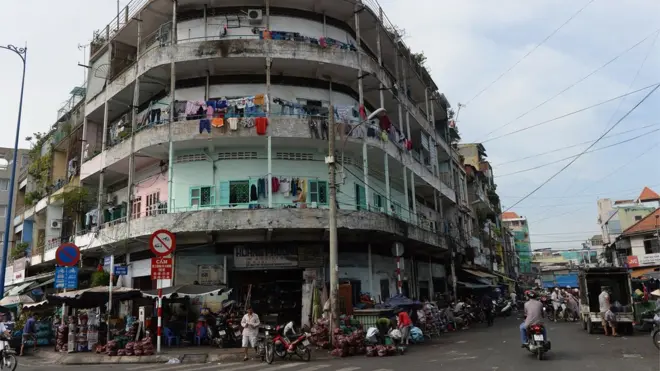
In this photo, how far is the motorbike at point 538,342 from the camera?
11367mm

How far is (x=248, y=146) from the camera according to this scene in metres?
20.6

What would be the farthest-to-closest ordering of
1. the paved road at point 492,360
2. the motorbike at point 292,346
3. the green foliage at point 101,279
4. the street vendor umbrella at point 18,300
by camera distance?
the street vendor umbrella at point 18,300, the green foliage at point 101,279, the motorbike at point 292,346, the paved road at point 492,360

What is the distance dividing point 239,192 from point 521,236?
9238 cm

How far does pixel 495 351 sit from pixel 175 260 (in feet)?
41.1

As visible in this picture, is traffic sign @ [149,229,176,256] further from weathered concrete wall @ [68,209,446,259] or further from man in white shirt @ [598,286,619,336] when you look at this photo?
man in white shirt @ [598,286,619,336]

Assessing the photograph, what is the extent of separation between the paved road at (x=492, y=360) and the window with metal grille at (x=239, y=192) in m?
7.93

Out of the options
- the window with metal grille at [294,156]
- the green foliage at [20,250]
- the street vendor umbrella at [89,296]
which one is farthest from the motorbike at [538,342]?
the green foliage at [20,250]

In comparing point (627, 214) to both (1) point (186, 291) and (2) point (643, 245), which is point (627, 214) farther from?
(1) point (186, 291)

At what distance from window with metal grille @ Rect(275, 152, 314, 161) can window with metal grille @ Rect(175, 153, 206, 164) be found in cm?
319

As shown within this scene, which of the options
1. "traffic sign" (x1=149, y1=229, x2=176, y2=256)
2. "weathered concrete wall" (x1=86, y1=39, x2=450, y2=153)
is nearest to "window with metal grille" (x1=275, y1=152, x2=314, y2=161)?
"weathered concrete wall" (x1=86, y1=39, x2=450, y2=153)

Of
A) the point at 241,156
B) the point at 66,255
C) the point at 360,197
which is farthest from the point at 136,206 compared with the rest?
the point at 360,197

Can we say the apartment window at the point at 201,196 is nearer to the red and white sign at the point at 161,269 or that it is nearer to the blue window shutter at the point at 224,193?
the blue window shutter at the point at 224,193

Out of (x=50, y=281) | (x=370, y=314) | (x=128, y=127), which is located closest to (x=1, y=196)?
(x=50, y=281)

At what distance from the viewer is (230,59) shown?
2073 cm
